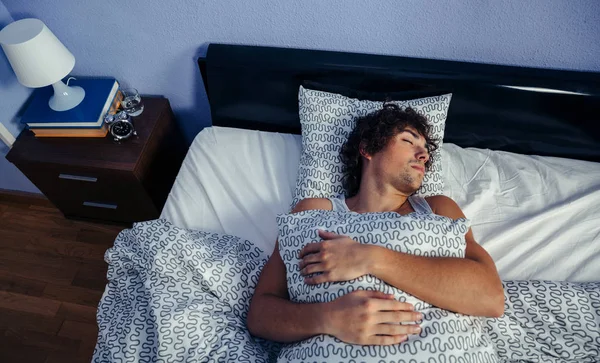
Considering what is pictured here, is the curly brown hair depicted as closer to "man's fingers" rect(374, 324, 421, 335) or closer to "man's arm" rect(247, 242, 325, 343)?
"man's arm" rect(247, 242, 325, 343)

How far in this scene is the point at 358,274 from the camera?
37.7 inches

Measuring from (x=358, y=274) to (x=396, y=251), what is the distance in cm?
12

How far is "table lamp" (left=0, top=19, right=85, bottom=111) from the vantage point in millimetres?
1352

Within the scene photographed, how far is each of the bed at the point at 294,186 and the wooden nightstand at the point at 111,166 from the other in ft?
0.72

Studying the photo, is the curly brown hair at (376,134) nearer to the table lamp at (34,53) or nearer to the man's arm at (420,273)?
the man's arm at (420,273)

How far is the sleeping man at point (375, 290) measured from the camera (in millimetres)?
897

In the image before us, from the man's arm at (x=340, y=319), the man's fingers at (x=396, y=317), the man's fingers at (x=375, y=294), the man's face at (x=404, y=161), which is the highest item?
the man's face at (x=404, y=161)

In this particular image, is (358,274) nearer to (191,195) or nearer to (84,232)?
(191,195)

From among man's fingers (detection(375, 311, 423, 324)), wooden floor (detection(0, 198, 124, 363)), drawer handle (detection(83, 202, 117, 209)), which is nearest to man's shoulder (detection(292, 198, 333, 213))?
man's fingers (detection(375, 311, 423, 324))

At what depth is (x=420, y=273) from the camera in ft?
3.14

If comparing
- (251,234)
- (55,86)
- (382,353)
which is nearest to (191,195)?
(251,234)

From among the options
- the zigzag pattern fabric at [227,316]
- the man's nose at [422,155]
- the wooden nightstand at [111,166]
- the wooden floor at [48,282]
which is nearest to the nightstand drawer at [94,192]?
the wooden nightstand at [111,166]

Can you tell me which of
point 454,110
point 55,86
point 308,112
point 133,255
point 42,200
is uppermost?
point 454,110

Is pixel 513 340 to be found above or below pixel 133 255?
above
